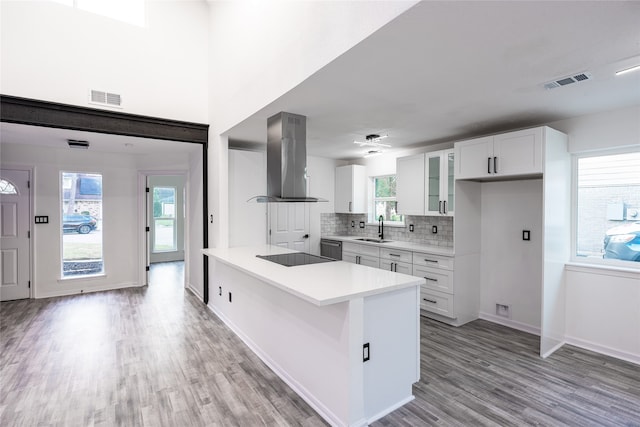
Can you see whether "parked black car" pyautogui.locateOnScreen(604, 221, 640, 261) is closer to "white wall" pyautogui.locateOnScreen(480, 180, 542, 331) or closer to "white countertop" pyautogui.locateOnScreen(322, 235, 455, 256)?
"white wall" pyautogui.locateOnScreen(480, 180, 542, 331)

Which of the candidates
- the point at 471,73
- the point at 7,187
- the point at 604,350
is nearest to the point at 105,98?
the point at 7,187

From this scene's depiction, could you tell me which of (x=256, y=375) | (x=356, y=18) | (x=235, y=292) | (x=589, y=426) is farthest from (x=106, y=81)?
(x=589, y=426)

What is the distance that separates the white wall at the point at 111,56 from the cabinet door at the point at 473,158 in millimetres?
3486

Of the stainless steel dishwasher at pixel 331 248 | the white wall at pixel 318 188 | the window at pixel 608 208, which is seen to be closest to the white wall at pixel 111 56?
the white wall at pixel 318 188

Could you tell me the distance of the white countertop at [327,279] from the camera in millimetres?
1927

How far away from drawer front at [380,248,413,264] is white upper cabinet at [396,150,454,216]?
2.02 ft

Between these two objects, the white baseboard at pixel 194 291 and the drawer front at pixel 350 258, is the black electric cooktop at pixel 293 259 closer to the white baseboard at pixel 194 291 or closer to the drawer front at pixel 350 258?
the drawer front at pixel 350 258

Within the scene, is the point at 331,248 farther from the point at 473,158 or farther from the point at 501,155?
the point at 501,155

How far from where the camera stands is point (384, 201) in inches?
219

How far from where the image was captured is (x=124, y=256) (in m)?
5.59

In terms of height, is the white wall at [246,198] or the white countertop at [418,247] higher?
the white wall at [246,198]

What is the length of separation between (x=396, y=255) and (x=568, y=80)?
2.77 meters

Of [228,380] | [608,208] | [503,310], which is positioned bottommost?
[228,380]

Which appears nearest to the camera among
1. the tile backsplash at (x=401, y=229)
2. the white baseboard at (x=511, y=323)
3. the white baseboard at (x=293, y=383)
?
the white baseboard at (x=293, y=383)
